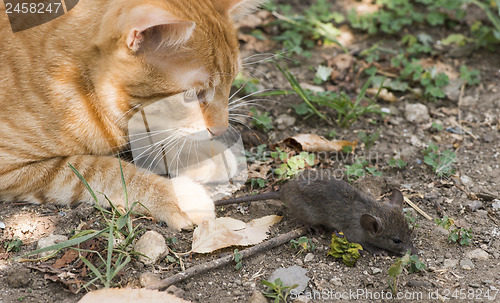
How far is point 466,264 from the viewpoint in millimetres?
3102

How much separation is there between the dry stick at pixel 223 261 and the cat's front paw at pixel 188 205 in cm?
42

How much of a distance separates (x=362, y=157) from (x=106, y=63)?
6.84ft

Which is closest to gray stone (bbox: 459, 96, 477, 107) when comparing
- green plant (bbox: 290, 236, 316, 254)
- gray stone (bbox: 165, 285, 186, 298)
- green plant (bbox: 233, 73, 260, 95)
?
green plant (bbox: 233, 73, 260, 95)

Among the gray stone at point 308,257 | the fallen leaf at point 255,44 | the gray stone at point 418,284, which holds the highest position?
the fallen leaf at point 255,44

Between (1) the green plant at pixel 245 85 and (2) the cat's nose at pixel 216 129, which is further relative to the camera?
(1) the green plant at pixel 245 85

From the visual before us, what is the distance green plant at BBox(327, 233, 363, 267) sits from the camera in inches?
121

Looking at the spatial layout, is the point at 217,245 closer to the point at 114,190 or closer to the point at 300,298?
the point at 300,298

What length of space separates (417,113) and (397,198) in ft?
4.65

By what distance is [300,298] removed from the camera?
2.82m

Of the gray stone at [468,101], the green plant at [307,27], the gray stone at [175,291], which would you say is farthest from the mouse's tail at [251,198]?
the gray stone at [468,101]

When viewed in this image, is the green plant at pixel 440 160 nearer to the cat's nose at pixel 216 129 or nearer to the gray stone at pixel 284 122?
the gray stone at pixel 284 122

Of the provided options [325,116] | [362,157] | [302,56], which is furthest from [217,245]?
[302,56]

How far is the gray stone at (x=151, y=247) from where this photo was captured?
3.02 metres

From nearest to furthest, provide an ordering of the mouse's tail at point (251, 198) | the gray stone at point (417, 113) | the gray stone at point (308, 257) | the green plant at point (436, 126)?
the gray stone at point (308, 257) → the mouse's tail at point (251, 198) → the green plant at point (436, 126) → the gray stone at point (417, 113)
